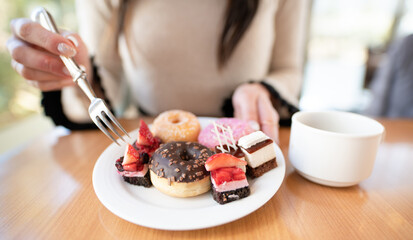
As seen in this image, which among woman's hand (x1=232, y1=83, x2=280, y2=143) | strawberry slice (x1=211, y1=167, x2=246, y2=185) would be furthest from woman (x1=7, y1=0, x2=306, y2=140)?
strawberry slice (x1=211, y1=167, x2=246, y2=185)

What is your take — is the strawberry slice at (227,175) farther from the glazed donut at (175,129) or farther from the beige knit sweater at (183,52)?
the beige knit sweater at (183,52)

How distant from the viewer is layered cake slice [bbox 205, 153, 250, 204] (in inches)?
20.0

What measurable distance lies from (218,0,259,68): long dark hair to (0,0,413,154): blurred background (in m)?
2.12

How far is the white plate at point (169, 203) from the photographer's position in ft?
1.45

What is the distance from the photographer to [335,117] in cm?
69

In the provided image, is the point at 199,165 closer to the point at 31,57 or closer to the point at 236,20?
the point at 31,57

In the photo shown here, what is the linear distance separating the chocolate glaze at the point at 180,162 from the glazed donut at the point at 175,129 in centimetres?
10

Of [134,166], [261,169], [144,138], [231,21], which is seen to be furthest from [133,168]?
[231,21]

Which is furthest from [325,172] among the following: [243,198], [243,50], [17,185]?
[17,185]

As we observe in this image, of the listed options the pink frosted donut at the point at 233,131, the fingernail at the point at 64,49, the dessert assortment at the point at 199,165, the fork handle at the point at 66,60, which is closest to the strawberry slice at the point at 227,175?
the dessert assortment at the point at 199,165

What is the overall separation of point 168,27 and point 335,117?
2.54 ft

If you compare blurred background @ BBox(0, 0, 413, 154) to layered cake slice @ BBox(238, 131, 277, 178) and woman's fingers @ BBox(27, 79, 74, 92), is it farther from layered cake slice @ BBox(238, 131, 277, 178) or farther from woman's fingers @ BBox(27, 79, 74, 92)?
layered cake slice @ BBox(238, 131, 277, 178)

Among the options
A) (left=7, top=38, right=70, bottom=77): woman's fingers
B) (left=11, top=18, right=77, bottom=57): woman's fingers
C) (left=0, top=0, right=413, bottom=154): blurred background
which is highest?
(left=11, top=18, right=77, bottom=57): woman's fingers

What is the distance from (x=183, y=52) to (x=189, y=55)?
31 mm
